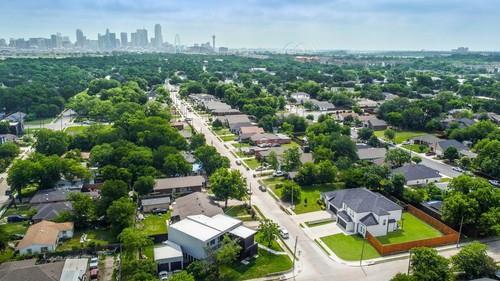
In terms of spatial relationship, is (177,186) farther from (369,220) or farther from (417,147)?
(417,147)

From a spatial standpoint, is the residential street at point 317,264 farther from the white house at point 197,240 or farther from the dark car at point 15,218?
the dark car at point 15,218

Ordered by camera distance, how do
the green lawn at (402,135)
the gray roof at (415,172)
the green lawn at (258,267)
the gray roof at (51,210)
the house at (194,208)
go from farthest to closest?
the green lawn at (402,135) < the gray roof at (415,172) < the gray roof at (51,210) < the house at (194,208) < the green lawn at (258,267)

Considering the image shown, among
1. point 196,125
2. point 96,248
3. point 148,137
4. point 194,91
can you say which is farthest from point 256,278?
point 194,91

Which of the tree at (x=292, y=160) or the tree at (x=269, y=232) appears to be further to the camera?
the tree at (x=292, y=160)

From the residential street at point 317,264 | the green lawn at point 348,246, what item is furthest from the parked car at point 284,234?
the green lawn at point 348,246

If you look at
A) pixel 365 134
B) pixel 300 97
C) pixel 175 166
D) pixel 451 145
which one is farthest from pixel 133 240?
pixel 300 97

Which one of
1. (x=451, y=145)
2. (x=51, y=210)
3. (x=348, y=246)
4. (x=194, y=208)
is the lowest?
(x=348, y=246)

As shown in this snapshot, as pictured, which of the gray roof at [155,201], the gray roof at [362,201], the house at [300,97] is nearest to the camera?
the gray roof at [362,201]

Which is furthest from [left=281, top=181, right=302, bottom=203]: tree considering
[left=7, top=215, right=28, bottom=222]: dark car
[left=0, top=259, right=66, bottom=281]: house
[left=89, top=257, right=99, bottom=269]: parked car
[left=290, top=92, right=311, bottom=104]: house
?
[left=290, top=92, right=311, bottom=104]: house
